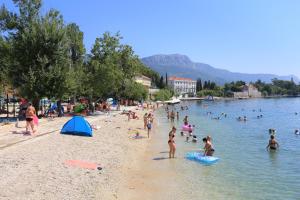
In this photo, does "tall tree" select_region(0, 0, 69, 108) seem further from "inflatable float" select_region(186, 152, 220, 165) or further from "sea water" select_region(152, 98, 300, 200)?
"inflatable float" select_region(186, 152, 220, 165)

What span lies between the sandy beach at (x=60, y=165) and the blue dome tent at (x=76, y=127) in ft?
2.05

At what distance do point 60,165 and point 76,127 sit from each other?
31.1 feet

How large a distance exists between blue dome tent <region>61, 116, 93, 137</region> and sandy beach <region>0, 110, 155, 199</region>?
0.63 meters

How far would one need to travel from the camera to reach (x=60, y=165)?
1673 cm

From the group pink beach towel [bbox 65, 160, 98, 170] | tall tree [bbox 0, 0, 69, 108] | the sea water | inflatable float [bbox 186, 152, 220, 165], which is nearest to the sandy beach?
pink beach towel [bbox 65, 160, 98, 170]

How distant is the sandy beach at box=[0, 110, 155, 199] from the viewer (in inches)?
520

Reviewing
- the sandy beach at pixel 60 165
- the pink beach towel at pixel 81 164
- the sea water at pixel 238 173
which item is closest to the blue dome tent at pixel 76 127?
the sandy beach at pixel 60 165

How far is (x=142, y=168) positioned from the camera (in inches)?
802

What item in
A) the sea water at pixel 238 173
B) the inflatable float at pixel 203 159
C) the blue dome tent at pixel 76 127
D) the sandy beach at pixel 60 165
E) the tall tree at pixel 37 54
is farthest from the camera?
the tall tree at pixel 37 54

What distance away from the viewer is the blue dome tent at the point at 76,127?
25936mm

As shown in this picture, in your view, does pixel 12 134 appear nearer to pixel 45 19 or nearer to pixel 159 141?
pixel 159 141

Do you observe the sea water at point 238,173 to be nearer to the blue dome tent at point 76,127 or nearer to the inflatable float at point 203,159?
the inflatable float at point 203,159

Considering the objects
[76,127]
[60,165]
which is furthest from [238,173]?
[76,127]

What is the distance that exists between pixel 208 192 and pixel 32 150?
28.0ft
